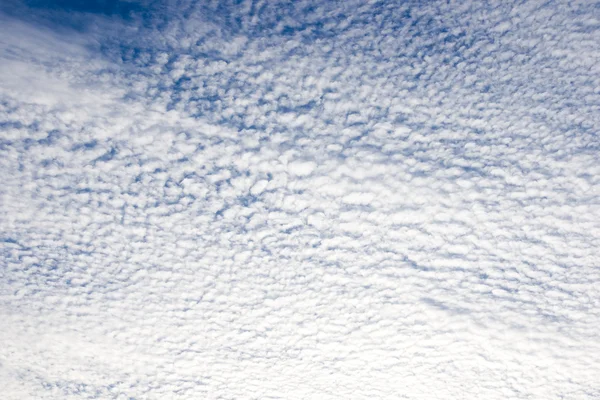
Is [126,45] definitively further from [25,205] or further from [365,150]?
[365,150]

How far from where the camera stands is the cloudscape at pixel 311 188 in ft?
7.26

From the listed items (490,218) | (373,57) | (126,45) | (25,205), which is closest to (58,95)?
(126,45)

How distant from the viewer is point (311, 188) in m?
2.55

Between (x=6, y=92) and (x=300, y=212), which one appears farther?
(x=300, y=212)

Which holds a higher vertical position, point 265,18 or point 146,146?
point 265,18

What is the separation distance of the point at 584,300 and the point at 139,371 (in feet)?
11.8

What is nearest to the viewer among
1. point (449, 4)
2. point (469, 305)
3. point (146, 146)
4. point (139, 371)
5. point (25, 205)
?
point (449, 4)

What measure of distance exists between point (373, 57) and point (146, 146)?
4.91 feet

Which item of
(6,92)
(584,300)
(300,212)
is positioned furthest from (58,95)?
(584,300)

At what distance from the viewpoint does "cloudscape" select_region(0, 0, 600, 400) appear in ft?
7.26

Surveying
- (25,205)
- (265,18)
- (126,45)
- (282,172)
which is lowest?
(25,205)

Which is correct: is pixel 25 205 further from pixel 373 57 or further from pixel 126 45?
pixel 373 57

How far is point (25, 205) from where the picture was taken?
261cm

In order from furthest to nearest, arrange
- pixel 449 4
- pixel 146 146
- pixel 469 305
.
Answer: pixel 469 305 → pixel 146 146 → pixel 449 4
